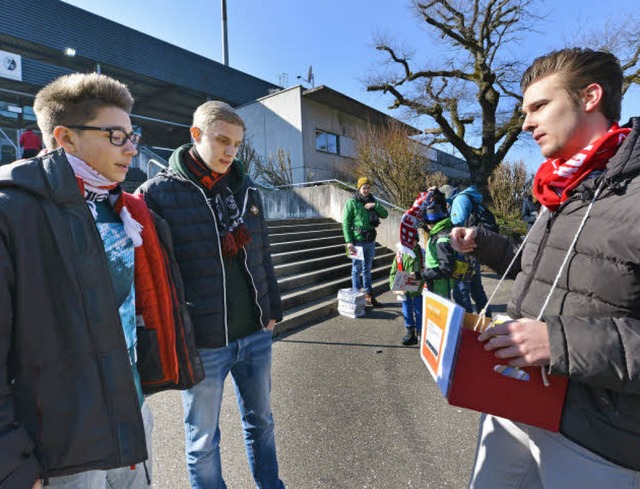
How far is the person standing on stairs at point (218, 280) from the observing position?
68.5 inches

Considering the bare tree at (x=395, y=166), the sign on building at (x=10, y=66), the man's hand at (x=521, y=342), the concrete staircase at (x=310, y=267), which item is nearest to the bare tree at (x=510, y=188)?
the bare tree at (x=395, y=166)

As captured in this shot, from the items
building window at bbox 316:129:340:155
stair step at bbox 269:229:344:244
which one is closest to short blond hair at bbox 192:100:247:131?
stair step at bbox 269:229:344:244

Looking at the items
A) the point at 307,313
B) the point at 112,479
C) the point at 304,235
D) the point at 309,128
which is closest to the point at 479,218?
the point at 307,313

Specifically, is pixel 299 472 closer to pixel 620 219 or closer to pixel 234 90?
pixel 620 219

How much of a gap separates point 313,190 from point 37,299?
1110 cm

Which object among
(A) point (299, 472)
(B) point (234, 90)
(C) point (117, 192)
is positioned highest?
(B) point (234, 90)

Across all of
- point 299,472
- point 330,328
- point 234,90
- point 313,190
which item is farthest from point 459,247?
point 234,90

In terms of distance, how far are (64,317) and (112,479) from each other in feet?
2.29

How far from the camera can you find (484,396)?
1079mm

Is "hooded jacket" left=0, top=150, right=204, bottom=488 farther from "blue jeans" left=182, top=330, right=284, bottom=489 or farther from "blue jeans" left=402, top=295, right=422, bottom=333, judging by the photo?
"blue jeans" left=402, top=295, right=422, bottom=333

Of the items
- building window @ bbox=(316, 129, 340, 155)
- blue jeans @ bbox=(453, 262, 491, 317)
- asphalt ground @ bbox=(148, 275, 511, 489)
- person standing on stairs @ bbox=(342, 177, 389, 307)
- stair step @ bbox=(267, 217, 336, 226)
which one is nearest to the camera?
asphalt ground @ bbox=(148, 275, 511, 489)

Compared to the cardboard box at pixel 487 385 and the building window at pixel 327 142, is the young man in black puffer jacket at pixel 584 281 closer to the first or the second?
the cardboard box at pixel 487 385

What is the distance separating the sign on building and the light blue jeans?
17.3 meters

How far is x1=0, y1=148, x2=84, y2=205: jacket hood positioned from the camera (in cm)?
94
